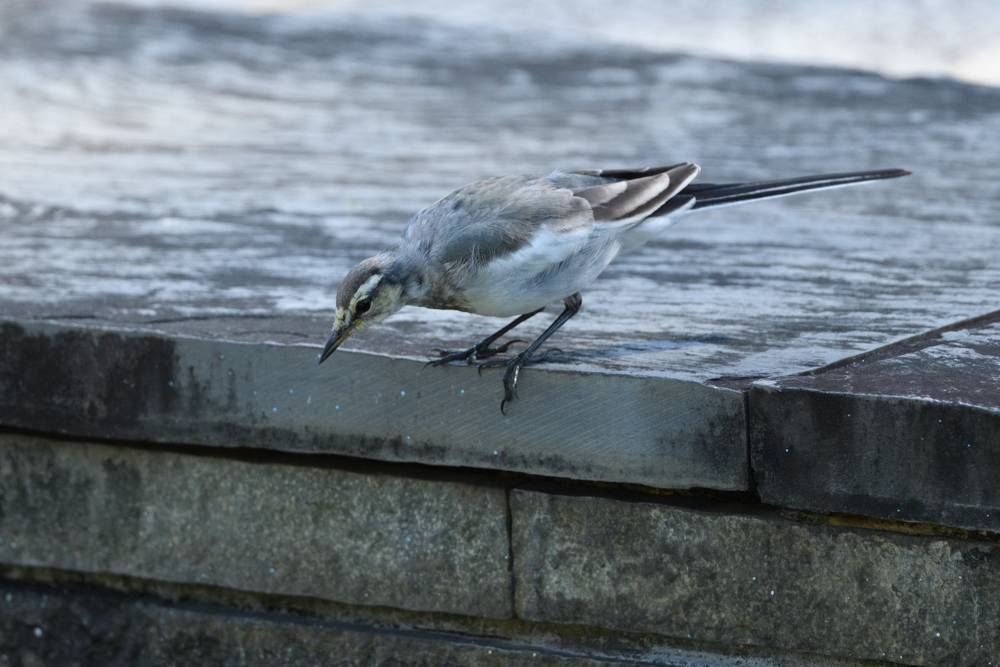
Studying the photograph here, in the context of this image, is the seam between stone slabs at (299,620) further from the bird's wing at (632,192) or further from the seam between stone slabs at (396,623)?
the bird's wing at (632,192)

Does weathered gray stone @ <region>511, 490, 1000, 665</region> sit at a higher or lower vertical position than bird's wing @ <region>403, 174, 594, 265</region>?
lower

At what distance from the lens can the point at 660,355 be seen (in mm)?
2844

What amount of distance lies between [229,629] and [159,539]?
30cm

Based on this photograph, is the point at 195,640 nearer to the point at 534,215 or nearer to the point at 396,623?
the point at 396,623

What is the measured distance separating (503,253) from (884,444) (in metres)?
0.93

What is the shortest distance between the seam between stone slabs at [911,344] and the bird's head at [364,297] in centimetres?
94

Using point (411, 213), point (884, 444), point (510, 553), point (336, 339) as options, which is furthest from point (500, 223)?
point (411, 213)

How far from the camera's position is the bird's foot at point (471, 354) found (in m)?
2.74

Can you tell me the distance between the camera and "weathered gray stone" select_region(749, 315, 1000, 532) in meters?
2.35

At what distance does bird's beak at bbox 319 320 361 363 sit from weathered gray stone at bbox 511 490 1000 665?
0.54 m

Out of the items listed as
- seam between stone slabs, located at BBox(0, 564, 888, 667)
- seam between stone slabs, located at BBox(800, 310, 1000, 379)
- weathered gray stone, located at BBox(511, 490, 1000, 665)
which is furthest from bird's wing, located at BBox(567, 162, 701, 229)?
seam between stone slabs, located at BBox(0, 564, 888, 667)

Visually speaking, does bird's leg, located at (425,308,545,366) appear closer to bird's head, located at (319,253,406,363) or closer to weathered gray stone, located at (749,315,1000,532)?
bird's head, located at (319,253,406,363)

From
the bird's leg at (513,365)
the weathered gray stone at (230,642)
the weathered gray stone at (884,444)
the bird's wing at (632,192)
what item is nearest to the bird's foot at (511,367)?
the bird's leg at (513,365)

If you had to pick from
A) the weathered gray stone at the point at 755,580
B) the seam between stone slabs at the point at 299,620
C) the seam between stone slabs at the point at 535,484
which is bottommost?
the seam between stone slabs at the point at 299,620
